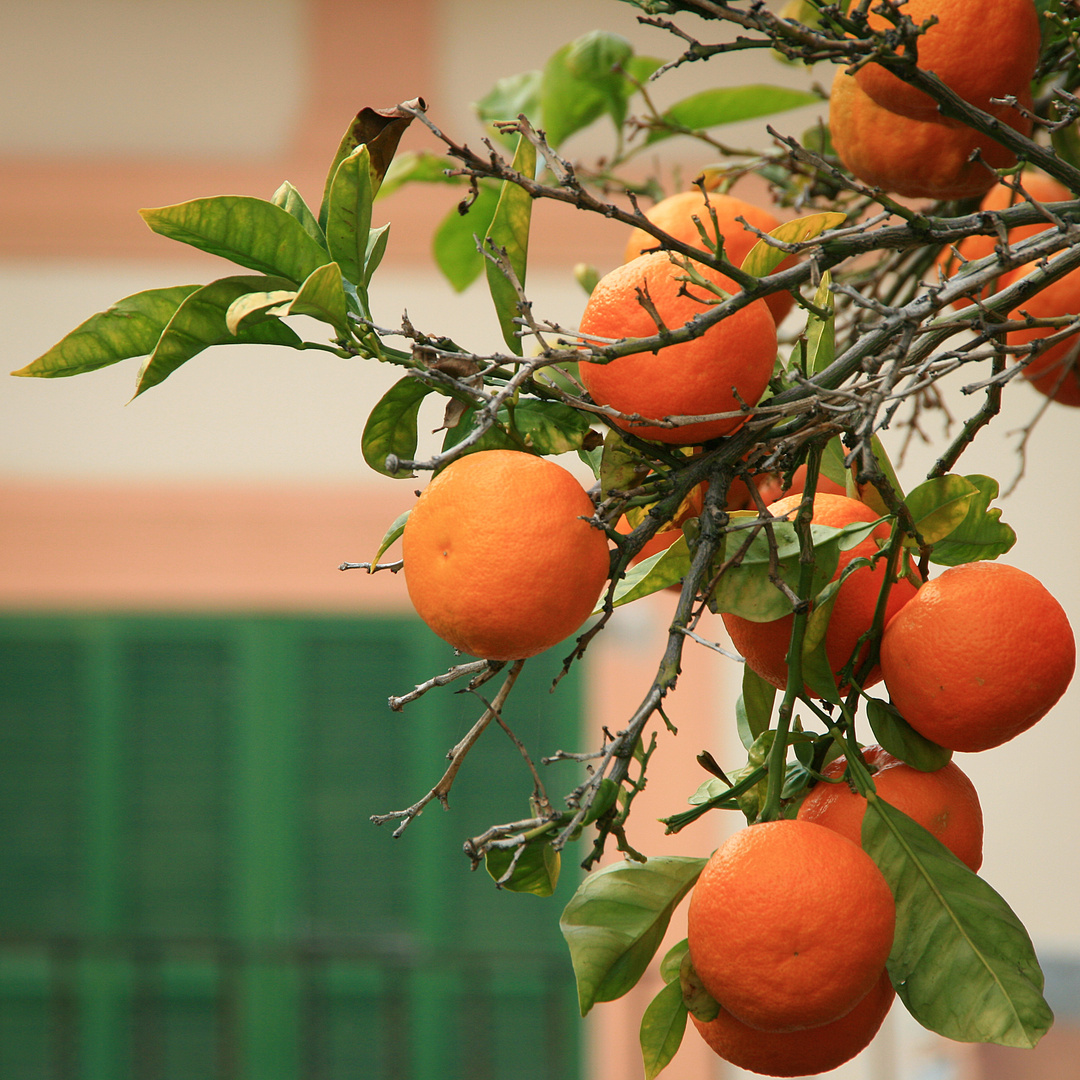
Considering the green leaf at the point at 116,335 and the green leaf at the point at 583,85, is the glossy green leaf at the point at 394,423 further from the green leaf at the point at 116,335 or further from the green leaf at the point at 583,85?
the green leaf at the point at 583,85

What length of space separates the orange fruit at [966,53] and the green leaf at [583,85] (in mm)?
350

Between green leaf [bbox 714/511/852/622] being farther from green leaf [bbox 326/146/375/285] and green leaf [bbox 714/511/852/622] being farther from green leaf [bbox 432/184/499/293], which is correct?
green leaf [bbox 432/184/499/293]

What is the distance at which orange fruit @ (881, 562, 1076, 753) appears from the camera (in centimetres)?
47

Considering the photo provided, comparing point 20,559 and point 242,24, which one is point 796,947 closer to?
point 20,559

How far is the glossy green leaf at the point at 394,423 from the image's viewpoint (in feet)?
1.58

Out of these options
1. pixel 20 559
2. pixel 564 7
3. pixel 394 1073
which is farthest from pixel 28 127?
pixel 394 1073

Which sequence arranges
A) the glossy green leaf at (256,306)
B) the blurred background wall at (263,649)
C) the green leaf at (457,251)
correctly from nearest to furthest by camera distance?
the glossy green leaf at (256,306) → the green leaf at (457,251) → the blurred background wall at (263,649)

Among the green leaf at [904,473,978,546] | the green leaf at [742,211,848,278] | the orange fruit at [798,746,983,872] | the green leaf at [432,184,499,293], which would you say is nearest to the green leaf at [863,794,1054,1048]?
the orange fruit at [798,746,983,872]

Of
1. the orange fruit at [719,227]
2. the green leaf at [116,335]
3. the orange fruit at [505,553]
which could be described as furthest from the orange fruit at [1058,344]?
the green leaf at [116,335]

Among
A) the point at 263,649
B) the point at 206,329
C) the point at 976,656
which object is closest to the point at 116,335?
the point at 206,329

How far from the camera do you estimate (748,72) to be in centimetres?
268

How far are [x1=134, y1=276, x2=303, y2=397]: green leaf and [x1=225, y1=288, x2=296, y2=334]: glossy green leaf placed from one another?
11 mm

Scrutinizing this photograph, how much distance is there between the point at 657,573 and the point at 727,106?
0.51 m

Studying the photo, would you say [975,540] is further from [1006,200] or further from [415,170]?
[415,170]
